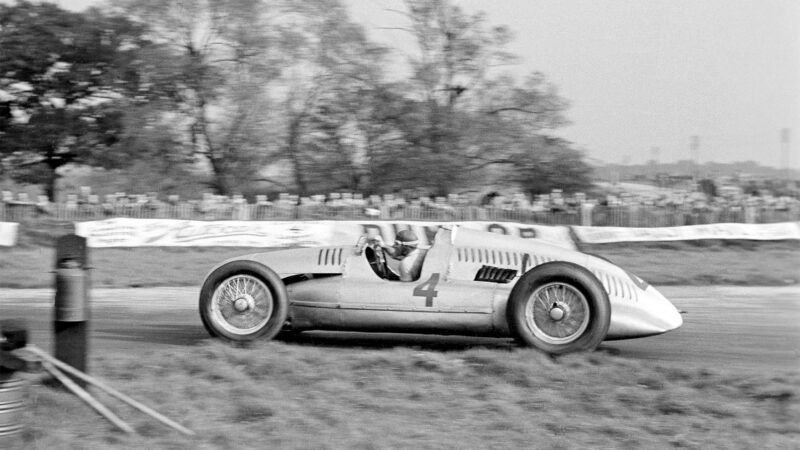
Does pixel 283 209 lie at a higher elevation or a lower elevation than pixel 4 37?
lower

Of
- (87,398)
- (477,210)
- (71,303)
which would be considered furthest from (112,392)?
(477,210)

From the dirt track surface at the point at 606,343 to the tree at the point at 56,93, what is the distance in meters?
17.2

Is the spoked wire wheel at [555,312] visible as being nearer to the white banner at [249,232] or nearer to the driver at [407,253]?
the driver at [407,253]

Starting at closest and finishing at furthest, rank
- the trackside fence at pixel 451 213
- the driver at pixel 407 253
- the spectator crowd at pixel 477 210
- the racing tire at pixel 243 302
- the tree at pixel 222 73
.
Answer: the racing tire at pixel 243 302
the driver at pixel 407 253
the trackside fence at pixel 451 213
the spectator crowd at pixel 477 210
the tree at pixel 222 73

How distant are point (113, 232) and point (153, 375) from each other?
12242mm

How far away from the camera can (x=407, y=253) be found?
7.79 m

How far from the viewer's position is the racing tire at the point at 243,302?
7422 mm

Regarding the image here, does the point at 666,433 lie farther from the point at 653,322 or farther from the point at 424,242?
the point at 424,242

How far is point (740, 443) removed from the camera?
4.93 metres

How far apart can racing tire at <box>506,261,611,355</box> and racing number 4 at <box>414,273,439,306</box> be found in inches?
24.0

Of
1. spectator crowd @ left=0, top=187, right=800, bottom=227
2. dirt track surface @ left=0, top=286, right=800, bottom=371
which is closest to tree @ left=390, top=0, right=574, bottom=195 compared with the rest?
spectator crowd @ left=0, top=187, right=800, bottom=227

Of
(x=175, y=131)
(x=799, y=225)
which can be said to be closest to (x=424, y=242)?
(x=799, y=225)

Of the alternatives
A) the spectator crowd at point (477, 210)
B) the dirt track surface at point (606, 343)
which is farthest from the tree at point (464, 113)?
the dirt track surface at point (606, 343)

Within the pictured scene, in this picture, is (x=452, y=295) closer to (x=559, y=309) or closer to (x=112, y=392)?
(x=559, y=309)
